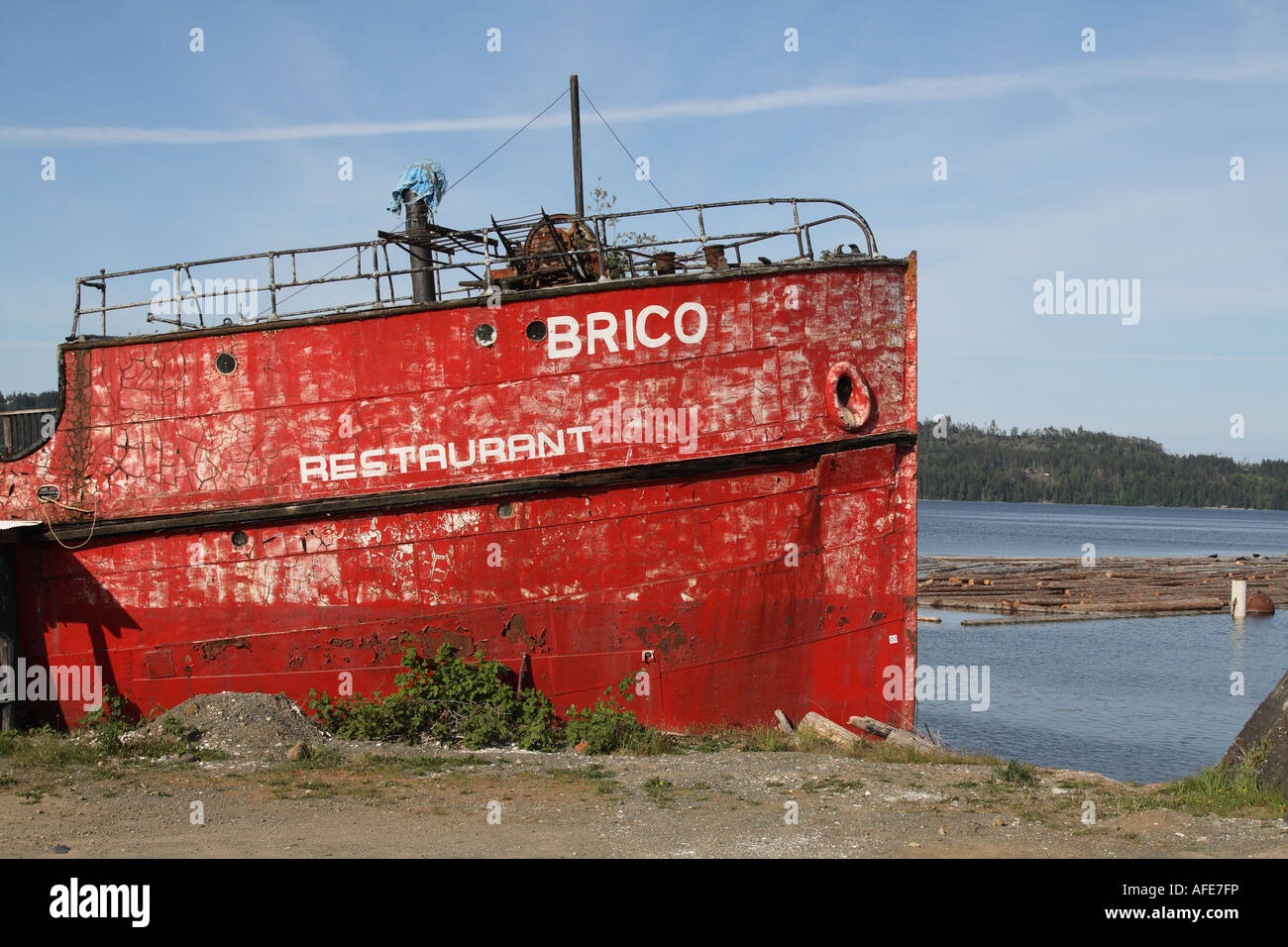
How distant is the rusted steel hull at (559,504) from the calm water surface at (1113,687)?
655 centimetres

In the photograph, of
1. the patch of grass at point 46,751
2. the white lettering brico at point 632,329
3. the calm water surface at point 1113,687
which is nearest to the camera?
the patch of grass at point 46,751

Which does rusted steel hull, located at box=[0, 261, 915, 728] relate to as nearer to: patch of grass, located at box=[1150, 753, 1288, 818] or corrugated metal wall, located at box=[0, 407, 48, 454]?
corrugated metal wall, located at box=[0, 407, 48, 454]

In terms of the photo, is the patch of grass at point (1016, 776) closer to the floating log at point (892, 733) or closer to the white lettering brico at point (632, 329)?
the floating log at point (892, 733)

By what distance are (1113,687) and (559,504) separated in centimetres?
1533

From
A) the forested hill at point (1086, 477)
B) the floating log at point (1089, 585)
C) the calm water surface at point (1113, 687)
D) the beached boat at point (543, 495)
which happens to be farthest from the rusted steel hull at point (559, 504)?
the forested hill at point (1086, 477)

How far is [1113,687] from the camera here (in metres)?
20.9

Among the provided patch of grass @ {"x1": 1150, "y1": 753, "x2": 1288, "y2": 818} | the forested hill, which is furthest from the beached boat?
the forested hill

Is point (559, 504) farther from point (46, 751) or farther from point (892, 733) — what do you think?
point (46, 751)

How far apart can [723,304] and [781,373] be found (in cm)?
84

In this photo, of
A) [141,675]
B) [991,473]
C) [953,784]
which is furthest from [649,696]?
[991,473]

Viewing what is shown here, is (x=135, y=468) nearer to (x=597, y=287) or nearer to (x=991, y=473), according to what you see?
(x=597, y=287)

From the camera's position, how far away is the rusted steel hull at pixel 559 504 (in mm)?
9883

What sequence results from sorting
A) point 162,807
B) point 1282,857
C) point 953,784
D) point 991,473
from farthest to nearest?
point 991,473, point 953,784, point 162,807, point 1282,857

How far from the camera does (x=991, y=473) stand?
570ft
